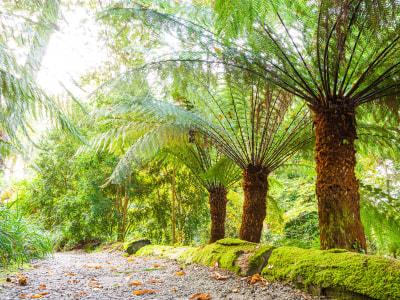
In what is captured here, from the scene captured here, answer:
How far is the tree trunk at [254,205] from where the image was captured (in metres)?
2.81

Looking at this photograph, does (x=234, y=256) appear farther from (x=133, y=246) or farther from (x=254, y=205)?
(x=133, y=246)

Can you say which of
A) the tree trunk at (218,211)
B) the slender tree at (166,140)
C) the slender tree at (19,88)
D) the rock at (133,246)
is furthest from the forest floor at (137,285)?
the rock at (133,246)

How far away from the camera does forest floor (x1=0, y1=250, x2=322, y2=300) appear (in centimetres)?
145

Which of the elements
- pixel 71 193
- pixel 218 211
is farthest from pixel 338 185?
pixel 71 193

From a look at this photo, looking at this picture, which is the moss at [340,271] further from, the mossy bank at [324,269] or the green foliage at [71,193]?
the green foliage at [71,193]

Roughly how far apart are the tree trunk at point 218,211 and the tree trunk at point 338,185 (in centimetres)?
189

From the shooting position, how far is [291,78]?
2090mm

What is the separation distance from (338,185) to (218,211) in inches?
81.6

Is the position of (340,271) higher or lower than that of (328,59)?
lower

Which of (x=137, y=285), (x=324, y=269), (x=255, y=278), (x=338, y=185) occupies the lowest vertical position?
(x=137, y=285)

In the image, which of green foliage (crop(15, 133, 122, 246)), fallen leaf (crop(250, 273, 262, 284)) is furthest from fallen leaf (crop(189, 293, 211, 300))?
green foliage (crop(15, 133, 122, 246))

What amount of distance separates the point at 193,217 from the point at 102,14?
4.03 meters

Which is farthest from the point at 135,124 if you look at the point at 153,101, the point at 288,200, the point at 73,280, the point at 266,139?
the point at 288,200

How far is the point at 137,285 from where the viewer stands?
6.02ft
